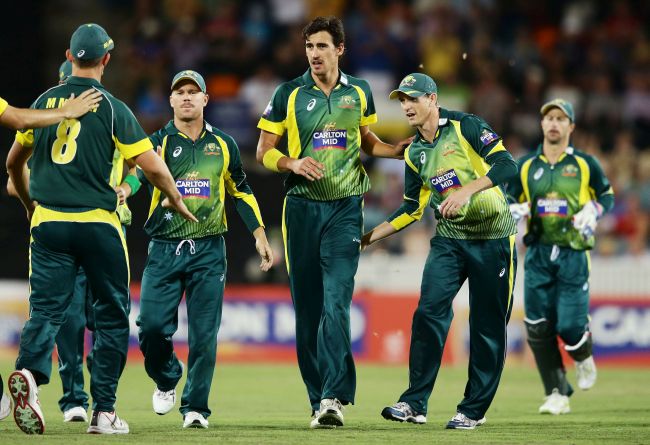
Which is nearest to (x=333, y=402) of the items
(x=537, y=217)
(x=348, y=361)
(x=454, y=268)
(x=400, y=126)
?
(x=348, y=361)

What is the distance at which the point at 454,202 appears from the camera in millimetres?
8289

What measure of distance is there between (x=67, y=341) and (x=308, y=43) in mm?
2911

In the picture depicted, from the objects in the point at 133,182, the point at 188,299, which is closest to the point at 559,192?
the point at 188,299

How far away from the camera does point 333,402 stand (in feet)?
28.4

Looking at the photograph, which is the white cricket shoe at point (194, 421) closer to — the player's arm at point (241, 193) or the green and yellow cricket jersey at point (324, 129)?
the player's arm at point (241, 193)

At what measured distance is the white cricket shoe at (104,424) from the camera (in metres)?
7.99

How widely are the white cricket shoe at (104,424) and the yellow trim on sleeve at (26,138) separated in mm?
1794

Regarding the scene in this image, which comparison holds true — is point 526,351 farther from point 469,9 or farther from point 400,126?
point 469,9

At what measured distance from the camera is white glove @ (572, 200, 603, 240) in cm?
1120

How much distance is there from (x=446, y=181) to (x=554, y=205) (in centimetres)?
269

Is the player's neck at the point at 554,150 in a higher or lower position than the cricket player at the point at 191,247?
higher

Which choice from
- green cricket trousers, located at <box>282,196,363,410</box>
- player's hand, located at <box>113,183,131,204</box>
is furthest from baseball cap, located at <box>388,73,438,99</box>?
player's hand, located at <box>113,183,131,204</box>

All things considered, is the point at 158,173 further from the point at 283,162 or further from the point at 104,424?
the point at 104,424

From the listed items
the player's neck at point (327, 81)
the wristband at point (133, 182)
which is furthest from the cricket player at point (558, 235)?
the wristband at point (133, 182)
